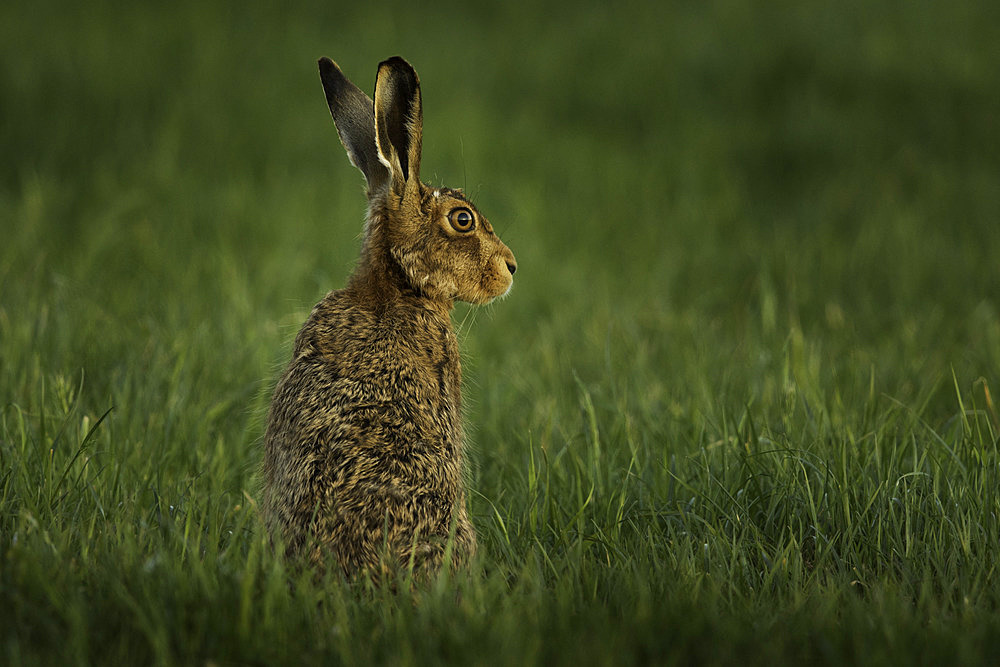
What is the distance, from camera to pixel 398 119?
3.94 meters

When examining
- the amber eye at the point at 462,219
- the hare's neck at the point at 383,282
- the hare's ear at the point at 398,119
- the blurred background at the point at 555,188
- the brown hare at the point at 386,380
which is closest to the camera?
the brown hare at the point at 386,380

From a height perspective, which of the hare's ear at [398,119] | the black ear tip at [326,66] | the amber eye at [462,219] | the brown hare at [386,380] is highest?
the black ear tip at [326,66]

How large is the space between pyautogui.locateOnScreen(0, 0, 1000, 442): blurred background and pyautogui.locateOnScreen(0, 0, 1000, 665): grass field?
0.05 meters

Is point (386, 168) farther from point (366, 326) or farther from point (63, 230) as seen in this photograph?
point (63, 230)

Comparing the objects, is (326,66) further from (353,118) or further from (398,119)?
(398,119)

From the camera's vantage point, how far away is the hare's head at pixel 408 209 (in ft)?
12.7

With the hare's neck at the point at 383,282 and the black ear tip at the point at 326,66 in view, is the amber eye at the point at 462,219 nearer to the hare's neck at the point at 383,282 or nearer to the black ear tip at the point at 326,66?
the hare's neck at the point at 383,282

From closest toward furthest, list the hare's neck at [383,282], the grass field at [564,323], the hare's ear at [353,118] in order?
the grass field at [564,323] → the hare's neck at [383,282] → the hare's ear at [353,118]

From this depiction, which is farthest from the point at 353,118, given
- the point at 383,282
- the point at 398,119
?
the point at 383,282

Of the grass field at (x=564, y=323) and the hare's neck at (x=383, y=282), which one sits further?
the hare's neck at (x=383, y=282)

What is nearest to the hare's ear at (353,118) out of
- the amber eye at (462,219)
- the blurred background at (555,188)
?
the amber eye at (462,219)

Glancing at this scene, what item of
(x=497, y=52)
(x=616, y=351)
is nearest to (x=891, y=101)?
(x=497, y=52)

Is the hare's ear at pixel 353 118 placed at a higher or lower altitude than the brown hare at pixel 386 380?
higher

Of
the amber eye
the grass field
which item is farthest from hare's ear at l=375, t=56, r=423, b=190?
the grass field
